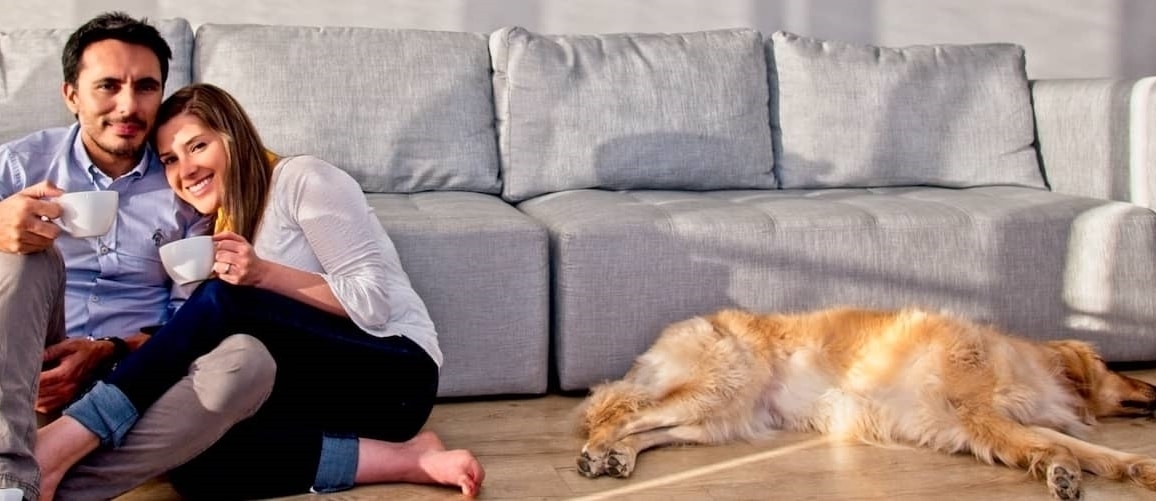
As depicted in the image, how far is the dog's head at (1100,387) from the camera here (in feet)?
8.09

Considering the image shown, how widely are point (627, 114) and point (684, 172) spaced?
22cm

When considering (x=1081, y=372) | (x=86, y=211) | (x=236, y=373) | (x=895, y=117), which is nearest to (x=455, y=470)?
(x=236, y=373)

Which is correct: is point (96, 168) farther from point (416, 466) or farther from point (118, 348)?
point (416, 466)

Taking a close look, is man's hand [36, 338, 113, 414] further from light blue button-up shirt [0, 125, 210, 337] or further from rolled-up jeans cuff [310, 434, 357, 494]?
rolled-up jeans cuff [310, 434, 357, 494]

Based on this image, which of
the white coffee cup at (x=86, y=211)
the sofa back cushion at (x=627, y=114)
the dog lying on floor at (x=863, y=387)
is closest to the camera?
the white coffee cup at (x=86, y=211)

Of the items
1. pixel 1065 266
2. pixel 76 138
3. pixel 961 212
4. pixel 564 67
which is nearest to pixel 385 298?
pixel 76 138

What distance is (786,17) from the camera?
3.72 metres

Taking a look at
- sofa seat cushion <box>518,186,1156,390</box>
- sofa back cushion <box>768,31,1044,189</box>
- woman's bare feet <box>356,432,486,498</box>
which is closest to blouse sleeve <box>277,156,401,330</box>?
woman's bare feet <box>356,432,486,498</box>

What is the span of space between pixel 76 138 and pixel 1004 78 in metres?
2.49

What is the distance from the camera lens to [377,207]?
2.74 metres

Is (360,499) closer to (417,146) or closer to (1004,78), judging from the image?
(417,146)

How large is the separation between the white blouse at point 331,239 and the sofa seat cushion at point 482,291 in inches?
15.9

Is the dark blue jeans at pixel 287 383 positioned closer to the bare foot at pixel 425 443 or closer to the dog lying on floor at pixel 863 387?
the bare foot at pixel 425 443

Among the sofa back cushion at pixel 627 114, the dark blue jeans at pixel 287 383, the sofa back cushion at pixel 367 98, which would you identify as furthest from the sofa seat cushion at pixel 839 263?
the dark blue jeans at pixel 287 383
